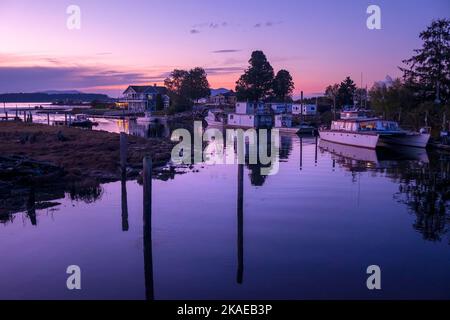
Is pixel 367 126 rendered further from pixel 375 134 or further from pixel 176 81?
pixel 176 81

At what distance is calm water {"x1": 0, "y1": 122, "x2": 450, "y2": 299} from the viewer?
1273 centimetres

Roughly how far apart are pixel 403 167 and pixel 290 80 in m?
91.7

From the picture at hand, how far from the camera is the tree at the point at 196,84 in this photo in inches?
5408

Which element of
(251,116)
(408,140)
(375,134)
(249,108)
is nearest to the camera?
(375,134)

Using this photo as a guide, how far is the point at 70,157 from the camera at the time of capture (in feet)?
109

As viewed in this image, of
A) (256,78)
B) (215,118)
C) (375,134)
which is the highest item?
(256,78)

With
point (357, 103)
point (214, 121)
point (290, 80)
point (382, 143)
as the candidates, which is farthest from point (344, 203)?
point (290, 80)

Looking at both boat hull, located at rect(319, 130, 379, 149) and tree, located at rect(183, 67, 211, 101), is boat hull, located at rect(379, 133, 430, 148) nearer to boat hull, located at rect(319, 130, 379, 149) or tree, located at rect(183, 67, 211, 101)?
boat hull, located at rect(319, 130, 379, 149)

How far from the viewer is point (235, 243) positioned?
54.3 ft

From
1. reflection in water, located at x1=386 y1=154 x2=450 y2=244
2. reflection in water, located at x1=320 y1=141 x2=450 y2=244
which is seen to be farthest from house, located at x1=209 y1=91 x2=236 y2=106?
reflection in water, located at x1=386 y1=154 x2=450 y2=244

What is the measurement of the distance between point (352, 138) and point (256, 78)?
62388mm

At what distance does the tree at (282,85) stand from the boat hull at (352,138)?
57.1m

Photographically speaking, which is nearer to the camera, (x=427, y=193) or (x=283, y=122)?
(x=427, y=193)

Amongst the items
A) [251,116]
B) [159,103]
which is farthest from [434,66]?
[159,103]
